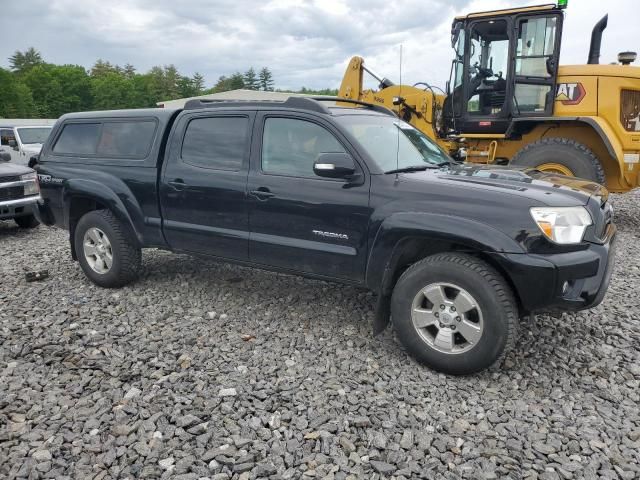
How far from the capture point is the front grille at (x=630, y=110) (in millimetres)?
7672

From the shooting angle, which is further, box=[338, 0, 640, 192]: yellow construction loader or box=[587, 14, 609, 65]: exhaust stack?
box=[587, 14, 609, 65]: exhaust stack

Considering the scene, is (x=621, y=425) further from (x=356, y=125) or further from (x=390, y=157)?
(x=356, y=125)

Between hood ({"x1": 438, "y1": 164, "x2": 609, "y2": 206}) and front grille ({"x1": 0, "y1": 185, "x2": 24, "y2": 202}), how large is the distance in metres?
6.97

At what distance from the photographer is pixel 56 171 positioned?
5.35 m

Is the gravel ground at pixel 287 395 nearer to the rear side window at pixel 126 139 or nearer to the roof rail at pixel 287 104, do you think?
the rear side window at pixel 126 139

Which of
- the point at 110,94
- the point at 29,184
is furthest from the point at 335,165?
the point at 110,94

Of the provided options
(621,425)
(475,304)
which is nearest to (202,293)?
(475,304)

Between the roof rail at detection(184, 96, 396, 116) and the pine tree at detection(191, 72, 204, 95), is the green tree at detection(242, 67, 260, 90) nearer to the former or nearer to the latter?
the pine tree at detection(191, 72, 204, 95)

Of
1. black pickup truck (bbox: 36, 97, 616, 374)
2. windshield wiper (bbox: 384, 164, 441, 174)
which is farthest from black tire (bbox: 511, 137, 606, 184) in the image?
windshield wiper (bbox: 384, 164, 441, 174)

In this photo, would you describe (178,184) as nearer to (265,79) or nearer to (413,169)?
(413,169)

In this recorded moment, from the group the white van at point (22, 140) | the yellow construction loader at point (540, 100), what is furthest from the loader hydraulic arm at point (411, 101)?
the white van at point (22, 140)

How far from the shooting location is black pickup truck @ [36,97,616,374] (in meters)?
3.19

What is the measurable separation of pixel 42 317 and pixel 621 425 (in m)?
4.56

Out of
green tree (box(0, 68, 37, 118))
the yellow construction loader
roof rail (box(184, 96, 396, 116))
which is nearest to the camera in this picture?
roof rail (box(184, 96, 396, 116))
